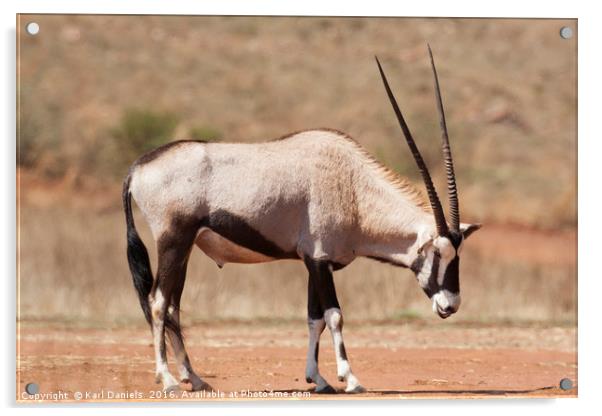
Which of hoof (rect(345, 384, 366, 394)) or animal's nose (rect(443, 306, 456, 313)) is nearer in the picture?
hoof (rect(345, 384, 366, 394))

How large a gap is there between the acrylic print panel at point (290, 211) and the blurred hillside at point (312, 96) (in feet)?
0.16

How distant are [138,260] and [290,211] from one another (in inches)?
53.9

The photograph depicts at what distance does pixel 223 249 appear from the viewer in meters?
11.4

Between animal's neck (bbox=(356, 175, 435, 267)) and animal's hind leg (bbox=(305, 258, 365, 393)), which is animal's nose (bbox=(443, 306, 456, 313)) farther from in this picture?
animal's hind leg (bbox=(305, 258, 365, 393))

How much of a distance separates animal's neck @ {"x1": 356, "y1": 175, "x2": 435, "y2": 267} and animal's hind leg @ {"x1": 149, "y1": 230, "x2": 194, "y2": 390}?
1.51 meters

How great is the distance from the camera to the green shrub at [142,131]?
18500 mm

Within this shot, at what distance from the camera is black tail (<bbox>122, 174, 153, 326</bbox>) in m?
11.5

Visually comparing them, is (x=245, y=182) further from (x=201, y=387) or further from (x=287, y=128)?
(x=287, y=128)

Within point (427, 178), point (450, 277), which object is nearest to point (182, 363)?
point (450, 277)

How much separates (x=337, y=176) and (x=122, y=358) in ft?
11.2

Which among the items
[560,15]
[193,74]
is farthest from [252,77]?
[560,15]

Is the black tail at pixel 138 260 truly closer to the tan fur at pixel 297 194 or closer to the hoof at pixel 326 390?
the tan fur at pixel 297 194

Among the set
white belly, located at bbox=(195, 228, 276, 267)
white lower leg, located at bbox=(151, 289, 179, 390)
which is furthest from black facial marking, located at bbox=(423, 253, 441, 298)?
white lower leg, located at bbox=(151, 289, 179, 390)

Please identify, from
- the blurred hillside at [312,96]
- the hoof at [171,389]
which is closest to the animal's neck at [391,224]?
the hoof at [171,389]
